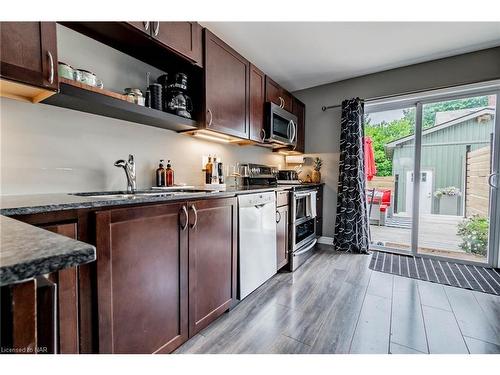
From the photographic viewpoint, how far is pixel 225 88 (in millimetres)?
2018

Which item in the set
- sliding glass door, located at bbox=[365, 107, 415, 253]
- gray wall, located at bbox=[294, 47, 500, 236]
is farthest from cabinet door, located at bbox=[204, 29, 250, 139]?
sliding glass door, located at bbox=[365, 107, 415, 253]

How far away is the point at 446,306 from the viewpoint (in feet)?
5.87

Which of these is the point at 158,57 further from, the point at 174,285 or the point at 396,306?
the point at 396,306

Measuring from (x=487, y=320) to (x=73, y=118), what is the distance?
10.0ft

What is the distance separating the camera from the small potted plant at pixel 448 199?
280cm

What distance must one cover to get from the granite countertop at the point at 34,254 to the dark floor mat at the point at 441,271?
9.32 ft

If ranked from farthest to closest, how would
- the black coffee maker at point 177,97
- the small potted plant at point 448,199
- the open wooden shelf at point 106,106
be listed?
the small potted plant at point 448,199, the black coffee maker at point 177,97, the open wooden shelf at point 106,106

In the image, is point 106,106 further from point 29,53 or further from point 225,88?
point 225,88

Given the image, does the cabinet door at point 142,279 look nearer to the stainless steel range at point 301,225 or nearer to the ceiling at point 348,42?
the stainless steel range at point 301,225

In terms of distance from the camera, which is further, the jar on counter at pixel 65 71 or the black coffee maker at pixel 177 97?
the black coffee maker at pixel 177 97

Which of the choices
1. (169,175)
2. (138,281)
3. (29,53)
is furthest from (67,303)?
(169,175)

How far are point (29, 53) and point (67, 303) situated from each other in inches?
41.1

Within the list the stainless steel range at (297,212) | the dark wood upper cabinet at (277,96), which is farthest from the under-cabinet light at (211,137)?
the dark wood upper cabinet at (277,96)

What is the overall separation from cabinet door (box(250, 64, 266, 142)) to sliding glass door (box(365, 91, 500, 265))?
1.75m
